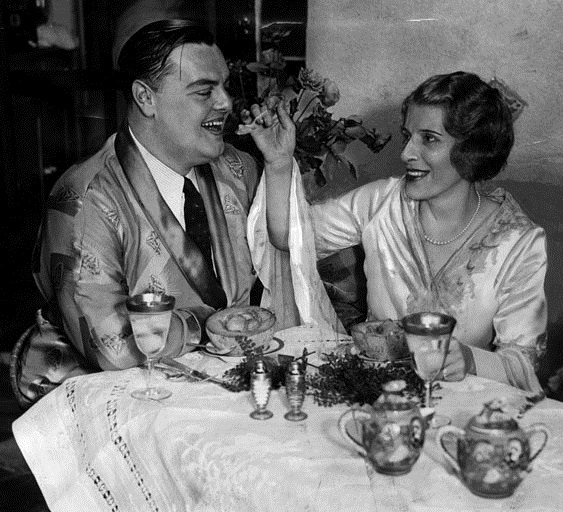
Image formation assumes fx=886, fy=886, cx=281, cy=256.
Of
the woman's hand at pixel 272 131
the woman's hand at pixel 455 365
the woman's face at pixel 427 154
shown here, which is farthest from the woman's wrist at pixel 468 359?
the woman's hand at pixel 272 131

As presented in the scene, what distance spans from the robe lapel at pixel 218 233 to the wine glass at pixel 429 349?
114 centimetres

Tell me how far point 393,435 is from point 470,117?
1.45 m

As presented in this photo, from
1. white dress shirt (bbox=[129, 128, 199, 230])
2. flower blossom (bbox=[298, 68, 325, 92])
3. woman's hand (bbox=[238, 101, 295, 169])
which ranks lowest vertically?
white dress shirt (bbox=[129, 128, 199, 230])

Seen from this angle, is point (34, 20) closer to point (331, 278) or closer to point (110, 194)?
point (110, 194)

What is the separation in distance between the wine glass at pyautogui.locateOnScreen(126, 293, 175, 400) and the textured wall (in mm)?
1717

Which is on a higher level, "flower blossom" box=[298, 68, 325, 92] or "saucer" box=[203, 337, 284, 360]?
"flower blossom" box=[298, 68, 325, 92]

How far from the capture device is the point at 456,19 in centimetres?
340

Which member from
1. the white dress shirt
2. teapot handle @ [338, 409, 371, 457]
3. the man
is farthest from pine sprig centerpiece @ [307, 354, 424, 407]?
the white dress shirt

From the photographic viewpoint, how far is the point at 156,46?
112 inches

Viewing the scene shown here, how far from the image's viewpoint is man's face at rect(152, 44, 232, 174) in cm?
287

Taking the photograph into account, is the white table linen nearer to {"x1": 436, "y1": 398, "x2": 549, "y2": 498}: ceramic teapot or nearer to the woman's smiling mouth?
{"x1": 436, "y1": 398, "x2": 549, "y2": 498}: ceramic teapot

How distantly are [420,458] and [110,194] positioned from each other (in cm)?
149

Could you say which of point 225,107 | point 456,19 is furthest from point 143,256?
point 456,19

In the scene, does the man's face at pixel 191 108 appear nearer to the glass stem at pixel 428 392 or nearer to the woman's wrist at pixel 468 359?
the woman's wrist at pixel 468 359
